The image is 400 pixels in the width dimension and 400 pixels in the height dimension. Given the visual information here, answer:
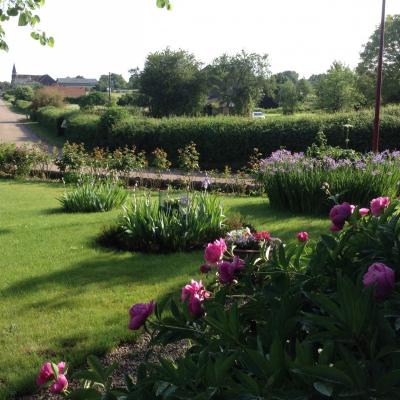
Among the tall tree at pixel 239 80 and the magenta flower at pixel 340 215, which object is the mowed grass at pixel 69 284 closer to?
the magenta flower at pixel 340 215

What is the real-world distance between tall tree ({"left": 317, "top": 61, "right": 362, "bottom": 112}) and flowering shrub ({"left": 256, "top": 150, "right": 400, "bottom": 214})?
38.4 m

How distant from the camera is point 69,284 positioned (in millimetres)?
5566

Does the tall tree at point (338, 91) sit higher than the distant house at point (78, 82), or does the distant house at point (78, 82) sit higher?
the distant house at point (78, 82)

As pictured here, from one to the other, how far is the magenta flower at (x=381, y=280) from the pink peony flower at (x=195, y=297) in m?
0.56

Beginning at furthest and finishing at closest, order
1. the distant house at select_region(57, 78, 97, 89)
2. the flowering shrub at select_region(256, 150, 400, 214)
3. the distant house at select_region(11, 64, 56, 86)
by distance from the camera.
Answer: the distant house at select_region(11, 64, 56, 86), the distant house at select_region(57, 78, 97, 89), the flowering shrub at select_region(256, 150, 400, 214)

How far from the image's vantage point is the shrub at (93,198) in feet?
32.7

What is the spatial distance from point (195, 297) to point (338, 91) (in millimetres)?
48664

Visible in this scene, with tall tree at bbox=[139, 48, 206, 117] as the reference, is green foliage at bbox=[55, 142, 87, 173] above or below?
below

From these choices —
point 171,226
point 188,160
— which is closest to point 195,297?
point 171,226

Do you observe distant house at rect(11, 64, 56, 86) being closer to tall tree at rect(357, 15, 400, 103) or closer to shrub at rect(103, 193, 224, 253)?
tall tree at rect(357, 15, 400, 103)

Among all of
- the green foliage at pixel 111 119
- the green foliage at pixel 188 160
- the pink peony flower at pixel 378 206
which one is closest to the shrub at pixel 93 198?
the green foliage at pixel 188 160

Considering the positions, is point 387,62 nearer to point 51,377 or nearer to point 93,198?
point 93,198

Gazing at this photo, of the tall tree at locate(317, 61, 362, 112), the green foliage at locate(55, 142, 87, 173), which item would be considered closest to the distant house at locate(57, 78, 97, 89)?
the tall tree at locate(317, 61, 362, 112)

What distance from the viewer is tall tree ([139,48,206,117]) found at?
1596 inches
